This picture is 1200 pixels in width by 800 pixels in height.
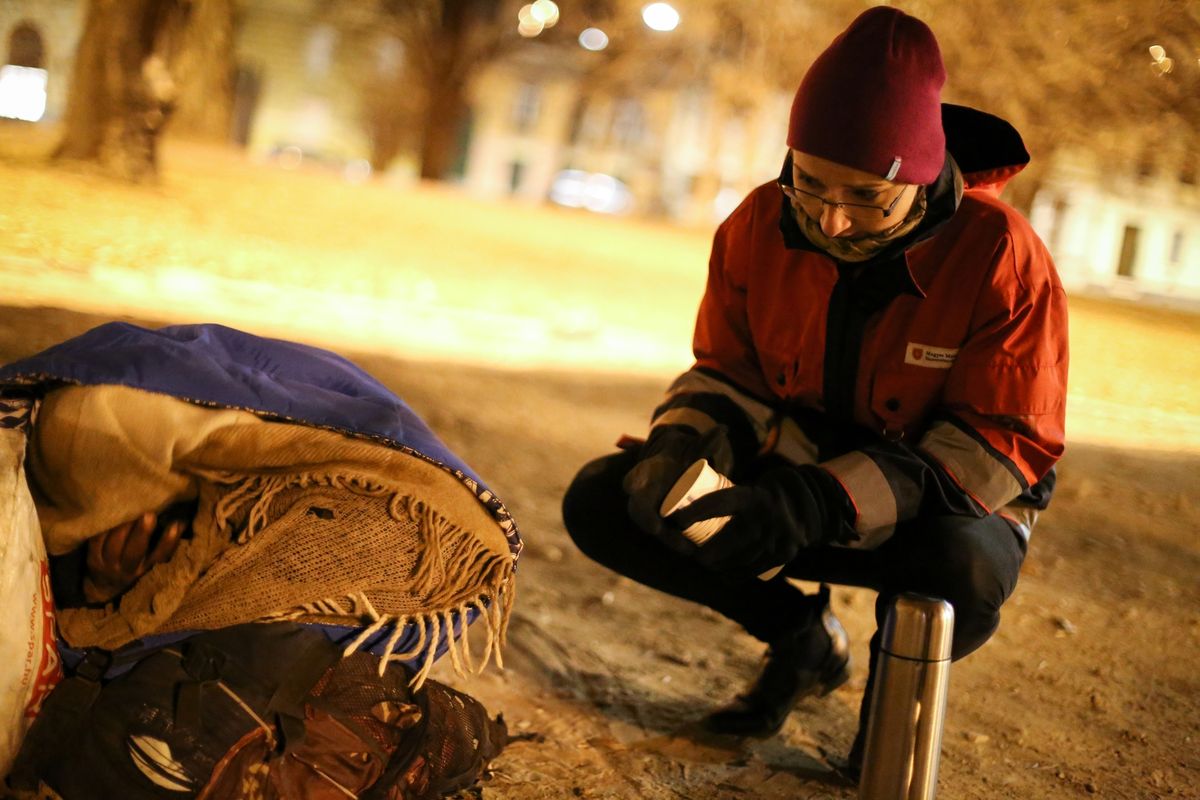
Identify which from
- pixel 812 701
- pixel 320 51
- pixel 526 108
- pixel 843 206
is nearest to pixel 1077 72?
pixel 812 701

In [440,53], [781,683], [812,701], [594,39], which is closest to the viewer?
A: [781,683]

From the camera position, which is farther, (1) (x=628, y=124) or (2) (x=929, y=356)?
(1) (x=628, y=124)

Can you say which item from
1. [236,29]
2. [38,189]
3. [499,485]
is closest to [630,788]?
[499,485]

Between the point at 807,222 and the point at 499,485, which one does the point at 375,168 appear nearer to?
the point at 499,485

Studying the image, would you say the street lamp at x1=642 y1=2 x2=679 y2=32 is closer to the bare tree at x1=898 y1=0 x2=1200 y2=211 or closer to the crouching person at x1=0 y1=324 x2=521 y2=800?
the bare tree at x1=898 y1=0 x2=1200 y2=211

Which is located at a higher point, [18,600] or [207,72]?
[207,72]

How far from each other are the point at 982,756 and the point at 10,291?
4.18 meters

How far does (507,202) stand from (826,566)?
42.5ft

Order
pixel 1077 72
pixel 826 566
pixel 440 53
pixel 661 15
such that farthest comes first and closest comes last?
pixel 440 53, pixel 661 15, pixel 1077 72, pixel 826 566

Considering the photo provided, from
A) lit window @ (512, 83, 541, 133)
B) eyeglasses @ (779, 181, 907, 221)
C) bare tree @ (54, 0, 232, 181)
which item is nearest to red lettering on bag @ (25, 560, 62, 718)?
eyeglasses @ (779, 181, 907, 221)

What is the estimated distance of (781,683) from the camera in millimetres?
2270

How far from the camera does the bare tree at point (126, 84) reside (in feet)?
27.1

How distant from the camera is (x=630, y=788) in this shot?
202cm

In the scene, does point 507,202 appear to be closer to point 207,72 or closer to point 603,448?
point 207,72
